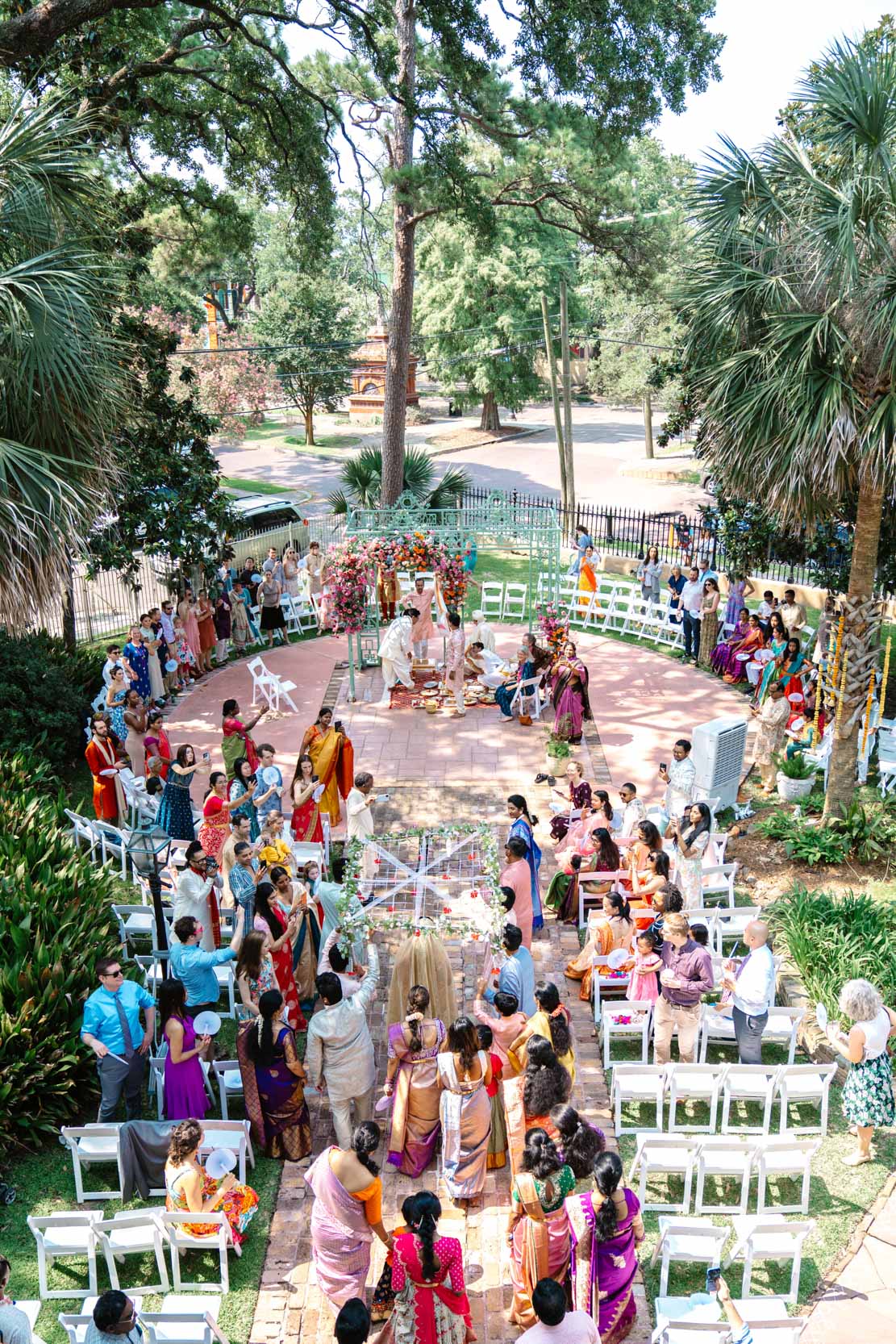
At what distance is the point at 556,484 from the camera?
3541cm

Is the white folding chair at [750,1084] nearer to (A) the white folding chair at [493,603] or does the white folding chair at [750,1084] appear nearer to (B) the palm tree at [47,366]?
(B) the palm tree at [47,366]

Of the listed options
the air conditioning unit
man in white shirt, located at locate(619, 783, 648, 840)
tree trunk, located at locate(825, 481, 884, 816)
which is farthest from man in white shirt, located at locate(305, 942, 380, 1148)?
tree trunk, located at locate(825, 481, 884, 816)

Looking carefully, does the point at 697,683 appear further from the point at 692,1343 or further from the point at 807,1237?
the point at 692,1343

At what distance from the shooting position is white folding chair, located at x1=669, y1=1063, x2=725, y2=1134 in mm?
7773

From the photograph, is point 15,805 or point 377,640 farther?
point 377,640

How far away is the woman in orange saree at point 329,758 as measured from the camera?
11344mm

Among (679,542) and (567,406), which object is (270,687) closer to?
(679,542)

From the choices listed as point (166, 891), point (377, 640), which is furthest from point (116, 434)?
point (377, 640)

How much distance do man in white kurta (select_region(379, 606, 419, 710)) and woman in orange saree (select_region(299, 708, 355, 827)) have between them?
13.2ft

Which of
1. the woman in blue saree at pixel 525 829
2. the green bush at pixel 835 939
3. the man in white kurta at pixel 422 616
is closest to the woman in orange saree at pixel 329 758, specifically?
the woman in blue saree at pixel 525 829

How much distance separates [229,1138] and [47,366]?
6327 millimetres

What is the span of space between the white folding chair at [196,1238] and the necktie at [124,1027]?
1.39m

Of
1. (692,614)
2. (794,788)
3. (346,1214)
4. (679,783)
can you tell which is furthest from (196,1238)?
(692,614)

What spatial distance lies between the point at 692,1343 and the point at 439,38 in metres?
18.0
